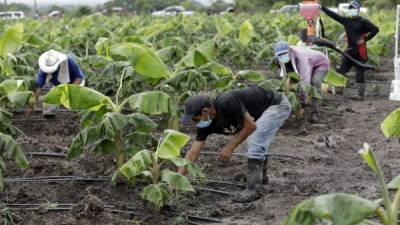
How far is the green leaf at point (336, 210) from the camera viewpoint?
3875mm

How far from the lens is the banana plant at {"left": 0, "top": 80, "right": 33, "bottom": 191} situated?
6.64 metres

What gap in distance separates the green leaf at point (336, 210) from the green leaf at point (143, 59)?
419 centimetres

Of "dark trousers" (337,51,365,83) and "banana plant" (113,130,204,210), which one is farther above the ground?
"banana plant" (113,130,204,210)

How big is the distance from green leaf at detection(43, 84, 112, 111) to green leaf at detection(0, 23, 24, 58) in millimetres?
3262

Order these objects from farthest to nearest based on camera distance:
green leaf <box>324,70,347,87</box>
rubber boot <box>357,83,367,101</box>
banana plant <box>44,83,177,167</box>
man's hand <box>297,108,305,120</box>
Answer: rubber boot <box>357,83,367,101</box> < green leaf <box>324,70,347,87</box> < man's hand <box>297,108,305,120</box> < banana plant <box>44,83,177,167</box>

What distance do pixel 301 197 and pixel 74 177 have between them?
2.44 meters

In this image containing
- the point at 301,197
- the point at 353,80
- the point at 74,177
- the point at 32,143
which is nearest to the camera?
the point at 301,197

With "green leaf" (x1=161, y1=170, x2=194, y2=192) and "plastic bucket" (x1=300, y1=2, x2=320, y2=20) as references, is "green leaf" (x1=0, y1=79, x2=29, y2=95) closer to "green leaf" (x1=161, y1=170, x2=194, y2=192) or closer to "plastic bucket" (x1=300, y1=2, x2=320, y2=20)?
"green leaf" (x1=161, y1=170, x2=194, y2=192)

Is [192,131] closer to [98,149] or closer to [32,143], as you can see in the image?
[32,143]

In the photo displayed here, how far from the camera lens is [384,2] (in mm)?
47094

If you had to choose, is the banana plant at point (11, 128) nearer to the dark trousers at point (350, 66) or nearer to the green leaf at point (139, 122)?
the green leaf at point (139, 122)

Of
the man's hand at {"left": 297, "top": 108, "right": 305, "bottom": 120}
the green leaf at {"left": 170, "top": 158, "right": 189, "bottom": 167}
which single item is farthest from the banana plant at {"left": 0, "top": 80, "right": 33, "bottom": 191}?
the man's hand at {"left": 297, "top": 108, "right": 305, "bottom": 120}

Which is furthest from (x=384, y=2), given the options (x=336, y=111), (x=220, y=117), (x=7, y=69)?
(x=220, y=117)

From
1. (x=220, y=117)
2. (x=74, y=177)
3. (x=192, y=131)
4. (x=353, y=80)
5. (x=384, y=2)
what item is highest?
(x=220, y=117)
